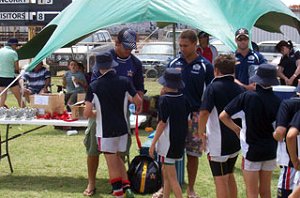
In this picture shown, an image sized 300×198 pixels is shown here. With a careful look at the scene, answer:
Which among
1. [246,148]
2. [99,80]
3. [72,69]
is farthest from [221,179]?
[72,69]

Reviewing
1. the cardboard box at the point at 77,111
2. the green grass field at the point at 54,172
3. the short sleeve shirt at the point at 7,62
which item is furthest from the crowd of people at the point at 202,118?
the short sleeve shirt at the point at 7,62

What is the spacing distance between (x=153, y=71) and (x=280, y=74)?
10732 millimetres

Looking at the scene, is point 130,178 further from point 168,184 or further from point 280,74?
point 280,74

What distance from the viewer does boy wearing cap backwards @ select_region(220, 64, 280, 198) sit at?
14.4ft

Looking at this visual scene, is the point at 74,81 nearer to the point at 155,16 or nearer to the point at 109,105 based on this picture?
the point at 155,16

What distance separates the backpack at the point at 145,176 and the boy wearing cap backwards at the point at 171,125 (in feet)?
2.43

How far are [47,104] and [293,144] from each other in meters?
3.80

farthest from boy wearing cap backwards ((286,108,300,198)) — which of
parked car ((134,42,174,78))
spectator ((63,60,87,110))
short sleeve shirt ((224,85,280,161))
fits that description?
parked car ((134,42,174,78))

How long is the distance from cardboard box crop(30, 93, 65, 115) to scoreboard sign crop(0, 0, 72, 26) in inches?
496

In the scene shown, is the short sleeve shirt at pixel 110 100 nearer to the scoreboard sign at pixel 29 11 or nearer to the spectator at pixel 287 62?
the spectator at pixel 287 62

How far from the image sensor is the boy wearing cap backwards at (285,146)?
3.90 meters

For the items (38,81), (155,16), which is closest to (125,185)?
(155,16)

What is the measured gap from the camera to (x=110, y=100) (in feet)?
17.9

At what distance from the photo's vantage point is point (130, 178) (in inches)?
247
